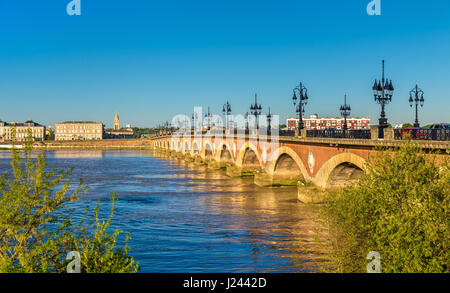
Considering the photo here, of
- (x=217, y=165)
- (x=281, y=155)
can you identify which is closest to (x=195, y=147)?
(x=217, y=165)

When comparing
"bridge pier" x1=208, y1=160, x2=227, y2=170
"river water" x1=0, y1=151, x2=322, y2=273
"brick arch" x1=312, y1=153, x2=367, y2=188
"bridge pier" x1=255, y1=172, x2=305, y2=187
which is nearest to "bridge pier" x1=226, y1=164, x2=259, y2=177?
"river water" x1=0, y1=151, x2=322, y2=273

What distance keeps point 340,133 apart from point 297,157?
8.16m

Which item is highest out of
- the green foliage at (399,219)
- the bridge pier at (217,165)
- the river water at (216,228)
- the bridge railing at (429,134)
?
the bridge railing at (429,134)

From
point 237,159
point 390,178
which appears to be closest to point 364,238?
point 390,178

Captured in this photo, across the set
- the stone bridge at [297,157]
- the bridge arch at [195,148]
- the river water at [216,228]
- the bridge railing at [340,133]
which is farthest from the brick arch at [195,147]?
the bridge railing at [340,133]

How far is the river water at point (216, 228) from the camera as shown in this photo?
2124 cm

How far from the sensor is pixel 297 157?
4100 centimetres

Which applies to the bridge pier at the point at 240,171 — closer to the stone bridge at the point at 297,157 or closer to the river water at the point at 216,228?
the stone bridge at the point at 297,157

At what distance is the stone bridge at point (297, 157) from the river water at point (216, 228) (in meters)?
2.19

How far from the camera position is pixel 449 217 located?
1397cm

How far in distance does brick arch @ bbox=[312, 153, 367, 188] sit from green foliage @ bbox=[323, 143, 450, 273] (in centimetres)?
1156
